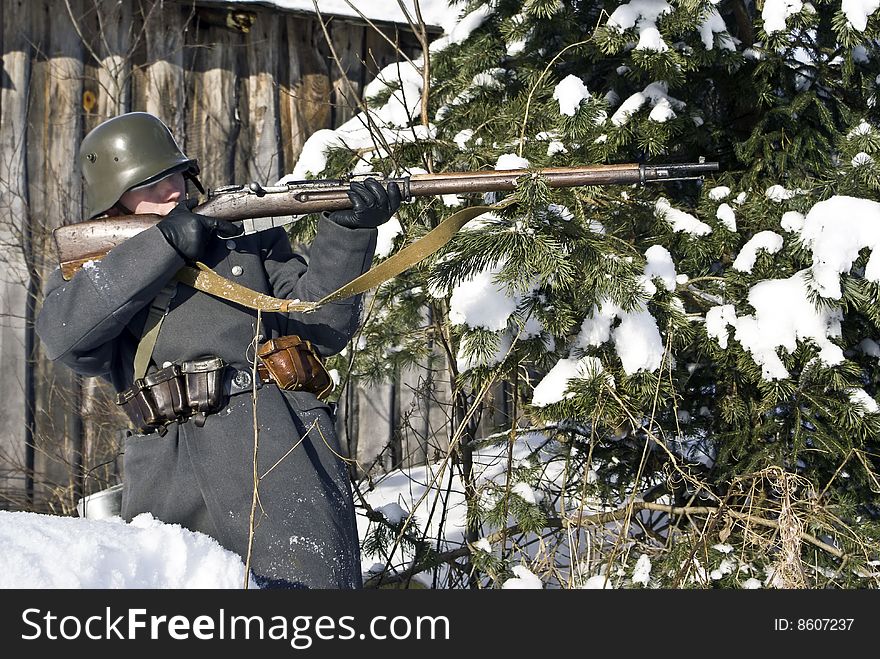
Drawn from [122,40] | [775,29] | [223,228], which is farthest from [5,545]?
[122,40]

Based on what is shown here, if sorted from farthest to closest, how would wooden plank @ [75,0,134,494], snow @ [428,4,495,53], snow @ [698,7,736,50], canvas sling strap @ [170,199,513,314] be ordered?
wooden plank @ [75,0,134,494], snow @ [428,4,495,53], snow @ [698,7,736,50], canvas sling strap @ [170,199,513,314]

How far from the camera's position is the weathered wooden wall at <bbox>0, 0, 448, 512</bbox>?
5.81m

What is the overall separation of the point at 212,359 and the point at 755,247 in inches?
87.2

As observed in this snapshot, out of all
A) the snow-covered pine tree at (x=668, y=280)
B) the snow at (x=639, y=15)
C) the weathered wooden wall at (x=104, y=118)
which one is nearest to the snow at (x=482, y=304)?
the snow-covered pine tree at (x=668, y=280)

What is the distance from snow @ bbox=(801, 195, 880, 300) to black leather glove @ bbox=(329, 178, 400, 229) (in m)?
1.64

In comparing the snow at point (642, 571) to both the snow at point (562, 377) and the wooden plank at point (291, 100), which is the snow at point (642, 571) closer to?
the snow at point (562, 377)

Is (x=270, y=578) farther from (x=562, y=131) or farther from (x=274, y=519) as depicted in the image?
(x=562, y=131)

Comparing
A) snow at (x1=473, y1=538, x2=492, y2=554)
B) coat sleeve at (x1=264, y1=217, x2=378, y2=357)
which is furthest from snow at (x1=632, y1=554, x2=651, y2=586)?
coat sleeve at (x1=264, y1=217, x2=378, y2=357)

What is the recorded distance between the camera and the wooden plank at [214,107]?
6270 mm

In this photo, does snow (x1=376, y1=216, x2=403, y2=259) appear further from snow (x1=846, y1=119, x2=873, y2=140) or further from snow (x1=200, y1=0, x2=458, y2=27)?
snow (x1=200, y1=0, x2=458, y2=27)

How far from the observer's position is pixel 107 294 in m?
3.00

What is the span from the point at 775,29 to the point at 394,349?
2321mm

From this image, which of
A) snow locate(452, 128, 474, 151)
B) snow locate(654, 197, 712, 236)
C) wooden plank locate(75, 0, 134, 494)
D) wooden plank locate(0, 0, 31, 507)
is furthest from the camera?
wooden plank locate(75, 0, 134, 494)

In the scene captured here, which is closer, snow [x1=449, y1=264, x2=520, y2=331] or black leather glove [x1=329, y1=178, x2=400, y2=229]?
black leather glove [x1=329, y1=178, x2=400, y2=229]
